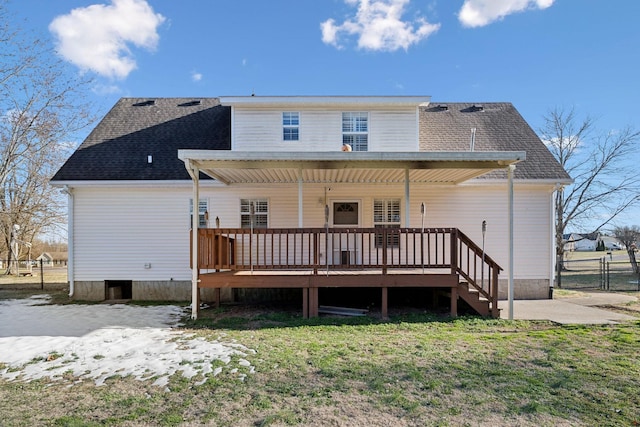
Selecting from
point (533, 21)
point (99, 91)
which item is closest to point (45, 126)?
point (99, 91)

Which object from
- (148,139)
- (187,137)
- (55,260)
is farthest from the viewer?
(55,260)

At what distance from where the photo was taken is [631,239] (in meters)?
17.9

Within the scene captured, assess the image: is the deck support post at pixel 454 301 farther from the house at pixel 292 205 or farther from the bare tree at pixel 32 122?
the bare tree at pixel 32 122

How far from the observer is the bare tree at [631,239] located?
1722 centimetres

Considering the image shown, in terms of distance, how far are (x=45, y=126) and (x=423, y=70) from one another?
17.0 meters

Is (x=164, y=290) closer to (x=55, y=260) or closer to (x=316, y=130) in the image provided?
(x=316, y=130)

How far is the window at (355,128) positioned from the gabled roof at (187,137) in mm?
1750

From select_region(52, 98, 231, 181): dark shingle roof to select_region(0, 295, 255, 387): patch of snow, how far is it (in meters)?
3.83

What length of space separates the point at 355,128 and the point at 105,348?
766 cm

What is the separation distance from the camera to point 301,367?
4.49 metres

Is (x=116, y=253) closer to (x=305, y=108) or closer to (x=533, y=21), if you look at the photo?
(x=305, y=108)

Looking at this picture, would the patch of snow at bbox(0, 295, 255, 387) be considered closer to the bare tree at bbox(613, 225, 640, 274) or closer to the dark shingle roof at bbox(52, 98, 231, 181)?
the dark shingle roof at bbox(52, 98, 231, 181)

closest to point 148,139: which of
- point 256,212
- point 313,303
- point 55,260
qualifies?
point 256,212

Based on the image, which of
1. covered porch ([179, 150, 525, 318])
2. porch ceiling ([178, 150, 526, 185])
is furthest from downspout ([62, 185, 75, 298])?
covered porch ([179, 150, 525, 318])
